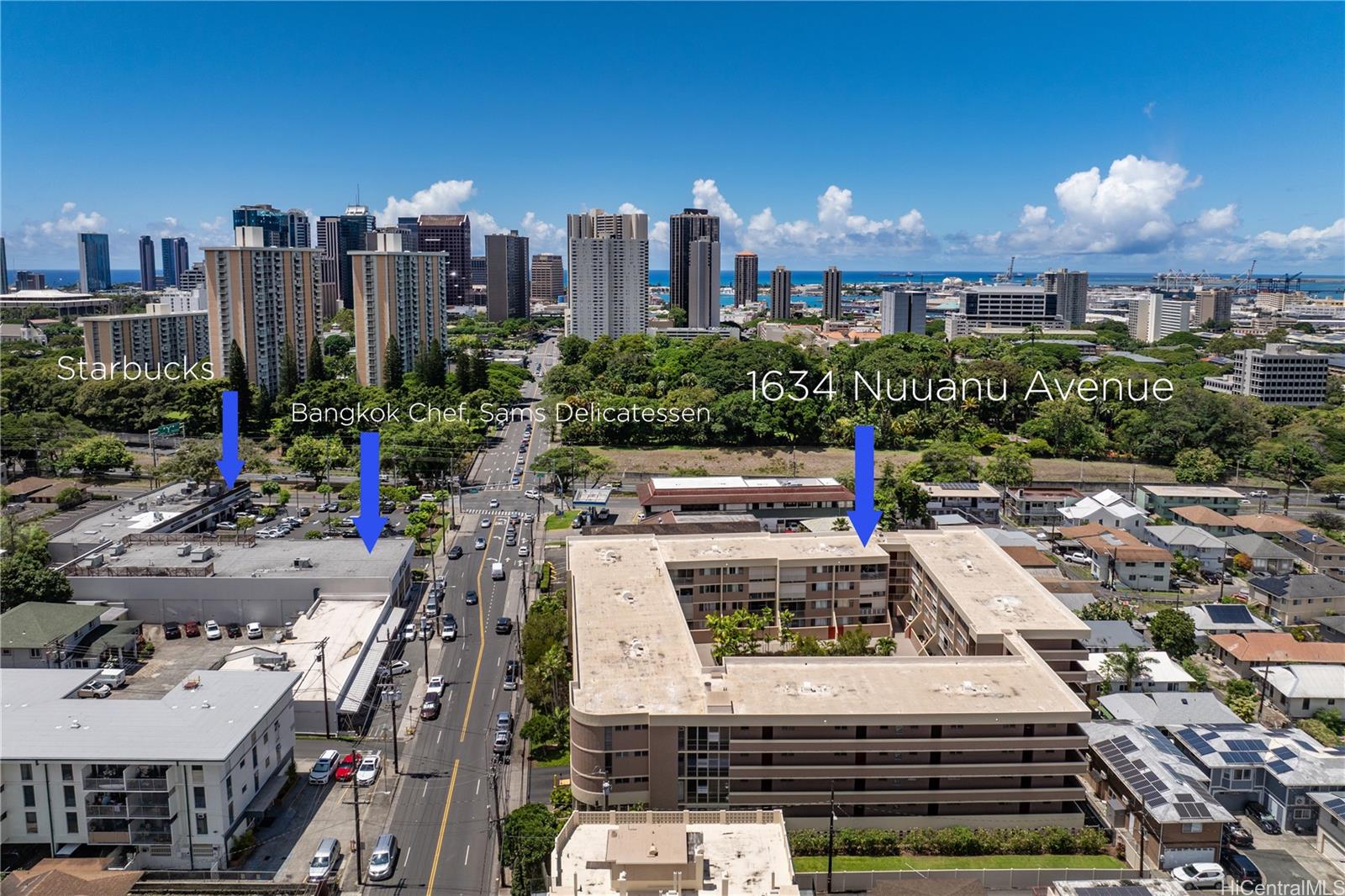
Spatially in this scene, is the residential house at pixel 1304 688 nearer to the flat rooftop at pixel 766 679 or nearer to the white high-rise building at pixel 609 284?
the flat rooftop at pixel 766 679

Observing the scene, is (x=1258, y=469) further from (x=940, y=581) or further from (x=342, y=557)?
(x=342, y=557)

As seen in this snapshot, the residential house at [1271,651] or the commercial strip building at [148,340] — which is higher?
the commercial strip building at [148,340]

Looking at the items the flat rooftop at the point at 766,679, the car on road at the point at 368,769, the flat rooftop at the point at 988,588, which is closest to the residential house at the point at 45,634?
the car on road at the point at 368,769

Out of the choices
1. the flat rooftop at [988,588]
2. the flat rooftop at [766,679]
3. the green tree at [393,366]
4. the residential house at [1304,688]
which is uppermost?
the green tree at [393,366]

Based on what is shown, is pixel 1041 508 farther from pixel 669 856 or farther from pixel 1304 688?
pixel 669 856

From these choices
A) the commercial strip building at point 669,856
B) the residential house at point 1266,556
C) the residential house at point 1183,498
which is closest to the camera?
the commercial strip building at point 669,856

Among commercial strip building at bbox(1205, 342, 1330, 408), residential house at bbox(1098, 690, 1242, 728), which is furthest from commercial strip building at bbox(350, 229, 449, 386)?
commercial strip building at bbox(1205, 342, 1330, 408)

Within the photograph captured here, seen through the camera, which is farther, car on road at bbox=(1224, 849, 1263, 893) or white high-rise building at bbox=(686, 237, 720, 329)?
white high-rise building at bbox=(686, 237, 720, 329)

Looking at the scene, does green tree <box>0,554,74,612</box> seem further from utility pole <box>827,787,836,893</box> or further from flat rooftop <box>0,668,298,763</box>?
utility pole <box>827,787,836,893</box>
